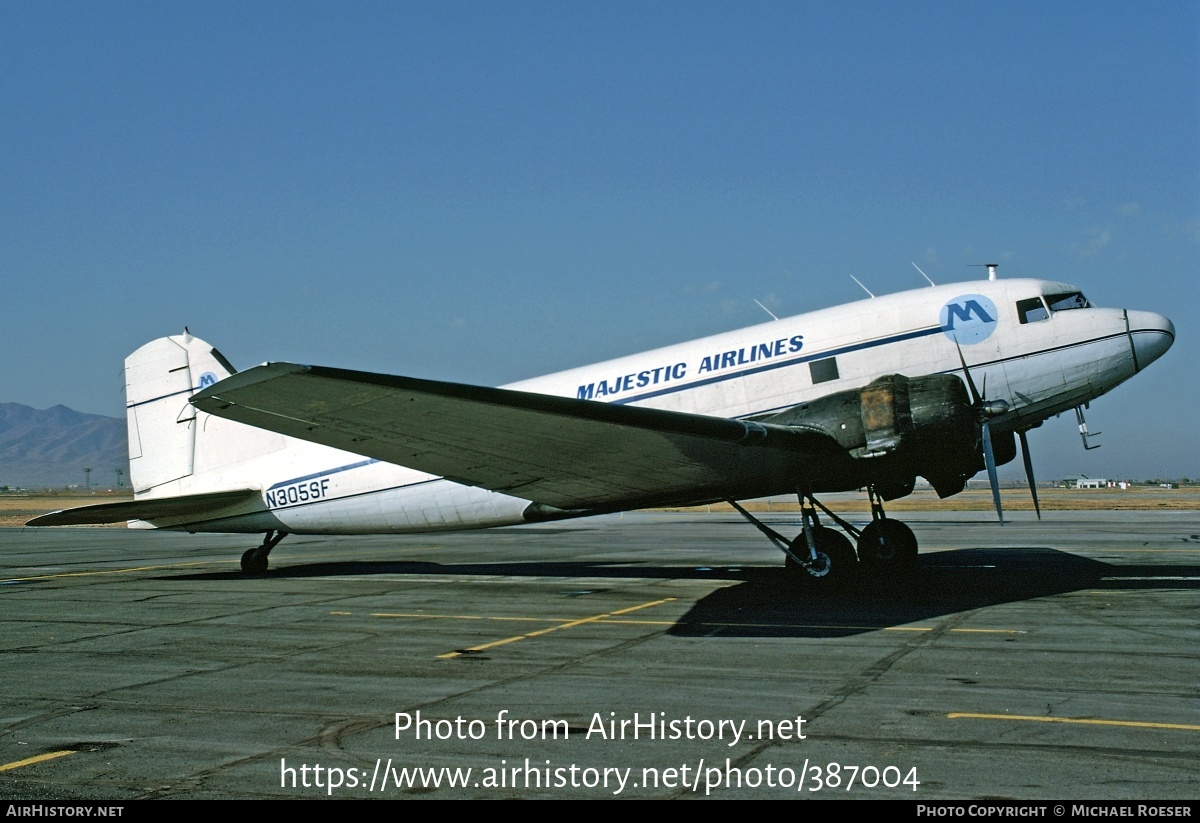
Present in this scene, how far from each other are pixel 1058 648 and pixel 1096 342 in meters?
7.52

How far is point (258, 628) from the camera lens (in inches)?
497

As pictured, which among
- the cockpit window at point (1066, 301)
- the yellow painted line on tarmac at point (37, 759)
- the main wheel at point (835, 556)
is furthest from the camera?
the main wheel at point (835, 556)

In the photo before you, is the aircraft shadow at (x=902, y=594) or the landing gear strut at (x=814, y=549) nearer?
the aircraft shadow at (x=902, y=594)

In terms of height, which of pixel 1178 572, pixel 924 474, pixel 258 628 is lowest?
pixel 1178 572

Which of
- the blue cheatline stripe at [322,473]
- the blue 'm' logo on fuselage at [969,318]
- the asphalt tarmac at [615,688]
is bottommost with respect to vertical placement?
the asphalt tarmac at [615,688]

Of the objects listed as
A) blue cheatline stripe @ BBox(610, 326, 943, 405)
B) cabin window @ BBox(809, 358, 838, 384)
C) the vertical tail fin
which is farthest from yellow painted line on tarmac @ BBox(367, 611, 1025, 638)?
the vertical tail fin

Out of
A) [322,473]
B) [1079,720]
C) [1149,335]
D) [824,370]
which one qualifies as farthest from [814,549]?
[322,473]

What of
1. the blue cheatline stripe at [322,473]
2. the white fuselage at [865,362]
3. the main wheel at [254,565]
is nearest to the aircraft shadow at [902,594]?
the white fuselage at [865,362]

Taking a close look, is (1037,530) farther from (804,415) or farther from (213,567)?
(213,567)

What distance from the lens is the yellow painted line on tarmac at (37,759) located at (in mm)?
6256

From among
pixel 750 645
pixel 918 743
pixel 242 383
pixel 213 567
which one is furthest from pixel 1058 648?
pixel 213 567

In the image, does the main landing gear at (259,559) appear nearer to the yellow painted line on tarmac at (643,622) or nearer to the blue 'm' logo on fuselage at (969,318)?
the yellow painted line on tarmac at (643,622)

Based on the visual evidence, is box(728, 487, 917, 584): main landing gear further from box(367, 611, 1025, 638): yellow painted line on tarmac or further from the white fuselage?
box(367, 611, 1025, 638): yellow painted line on tarmac

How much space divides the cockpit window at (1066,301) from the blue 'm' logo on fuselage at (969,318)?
95 cm
